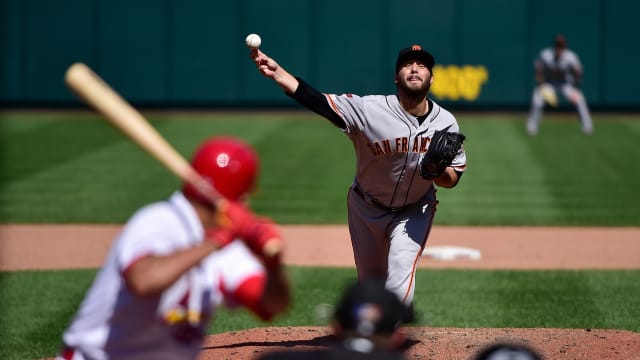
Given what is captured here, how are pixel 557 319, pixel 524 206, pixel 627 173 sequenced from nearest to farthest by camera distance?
1. pixel 557 319
2. pixel 524 206
3. pixel 627 173

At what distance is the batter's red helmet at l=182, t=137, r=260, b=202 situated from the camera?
3854mm

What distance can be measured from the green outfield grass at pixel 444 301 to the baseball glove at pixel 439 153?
2.05 metres

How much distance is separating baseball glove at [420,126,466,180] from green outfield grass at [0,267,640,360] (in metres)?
2.05

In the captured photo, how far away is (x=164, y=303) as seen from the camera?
154 inches

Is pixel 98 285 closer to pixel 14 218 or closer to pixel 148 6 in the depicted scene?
pixel 14 218

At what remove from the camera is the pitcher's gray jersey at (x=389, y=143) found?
7.02 m

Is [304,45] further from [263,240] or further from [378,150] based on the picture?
[263,240]

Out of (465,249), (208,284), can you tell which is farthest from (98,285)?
(465,249)

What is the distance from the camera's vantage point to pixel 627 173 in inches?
702

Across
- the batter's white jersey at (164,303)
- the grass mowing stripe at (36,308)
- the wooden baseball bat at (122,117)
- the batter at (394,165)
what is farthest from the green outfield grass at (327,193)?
the wooden baseball bat at (122,117)

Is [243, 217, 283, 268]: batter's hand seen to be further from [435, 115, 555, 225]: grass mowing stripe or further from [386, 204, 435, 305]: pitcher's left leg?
[435, 115, 555, 225]: grass mowing stripe

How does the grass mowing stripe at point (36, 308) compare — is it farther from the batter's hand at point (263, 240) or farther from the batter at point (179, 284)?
the batter's hand at point (263, 240)

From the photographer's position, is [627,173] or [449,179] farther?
[627,173]

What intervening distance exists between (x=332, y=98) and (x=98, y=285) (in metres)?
3.27
